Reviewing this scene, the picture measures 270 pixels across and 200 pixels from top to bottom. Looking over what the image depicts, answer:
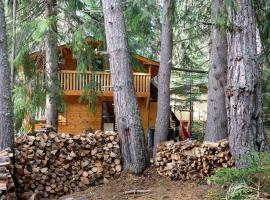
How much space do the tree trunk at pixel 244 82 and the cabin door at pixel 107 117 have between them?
13.7 meters

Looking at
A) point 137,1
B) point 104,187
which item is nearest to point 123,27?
point 137,1

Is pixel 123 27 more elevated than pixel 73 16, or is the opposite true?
pixel 73 16

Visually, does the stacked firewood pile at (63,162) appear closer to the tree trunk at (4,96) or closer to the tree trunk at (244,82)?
the tree trunk at (4,96)

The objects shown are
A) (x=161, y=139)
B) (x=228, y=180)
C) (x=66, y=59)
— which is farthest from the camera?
(x=66, y=59)

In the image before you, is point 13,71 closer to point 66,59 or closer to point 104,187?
point 104,187

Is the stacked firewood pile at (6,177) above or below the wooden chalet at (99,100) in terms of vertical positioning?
below

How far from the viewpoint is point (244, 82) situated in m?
6.83

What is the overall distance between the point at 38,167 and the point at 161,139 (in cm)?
330

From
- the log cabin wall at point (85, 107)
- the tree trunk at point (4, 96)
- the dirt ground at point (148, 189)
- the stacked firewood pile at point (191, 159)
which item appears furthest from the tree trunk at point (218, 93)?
the log cabin wall at point (85, 107)

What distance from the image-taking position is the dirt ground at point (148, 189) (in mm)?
6945

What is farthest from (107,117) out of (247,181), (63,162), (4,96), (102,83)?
(247,181)

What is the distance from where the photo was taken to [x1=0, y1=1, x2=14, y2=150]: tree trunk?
24.8 ft

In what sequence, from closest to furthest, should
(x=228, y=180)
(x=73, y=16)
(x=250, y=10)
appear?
(x=228, y=180), (x=250, y=10), (x=73, y=16)

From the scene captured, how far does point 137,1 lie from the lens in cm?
1045
